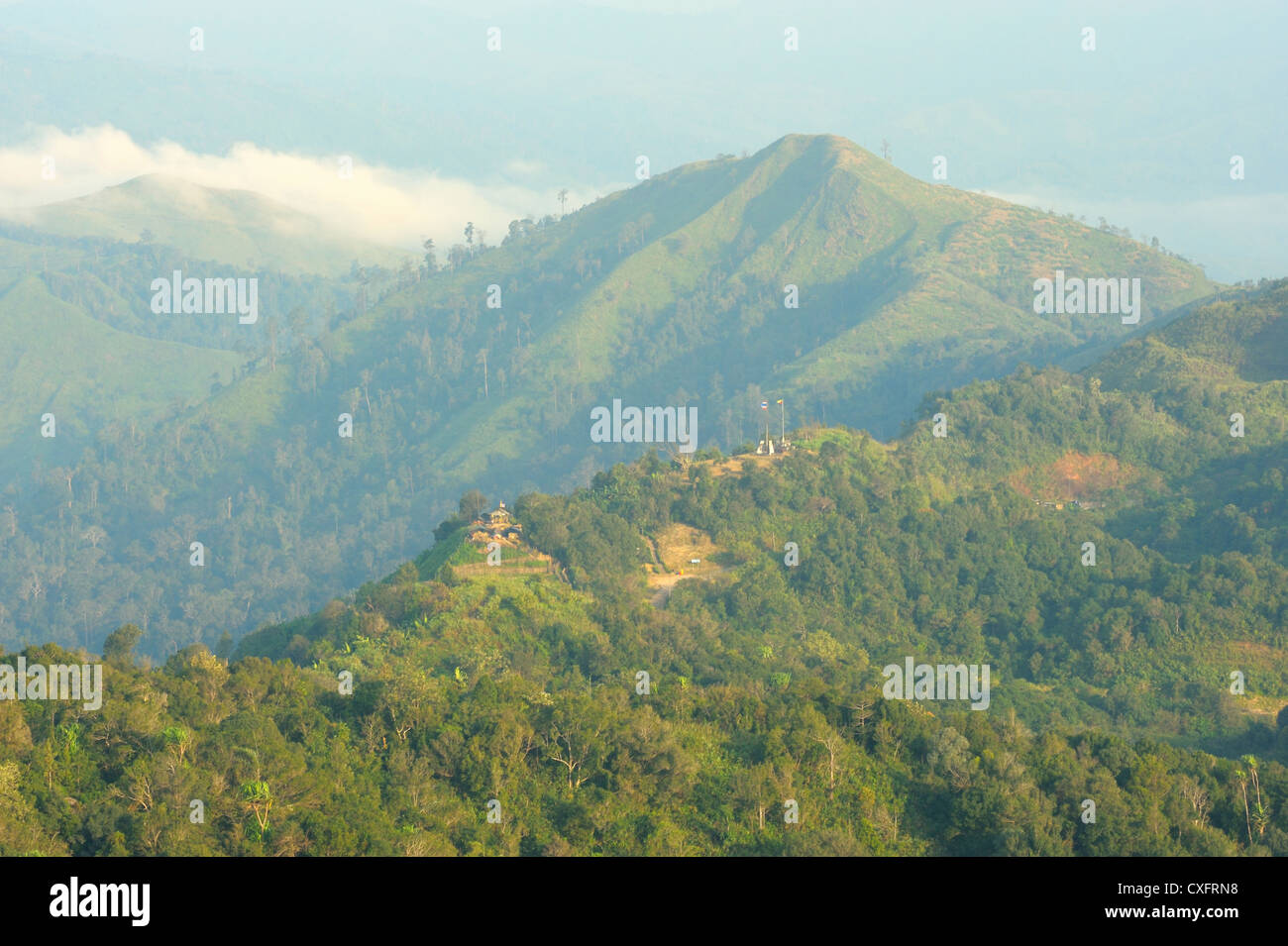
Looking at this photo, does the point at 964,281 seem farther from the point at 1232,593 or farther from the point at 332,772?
the point at 332,772

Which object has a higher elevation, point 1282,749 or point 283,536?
point 283,536

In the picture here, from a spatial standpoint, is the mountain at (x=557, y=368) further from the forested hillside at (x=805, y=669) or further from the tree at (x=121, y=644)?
the tree at (x=121, y=644)

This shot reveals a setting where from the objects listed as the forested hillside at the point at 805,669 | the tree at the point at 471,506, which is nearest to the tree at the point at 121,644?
the forested hillside at the point at 805,669

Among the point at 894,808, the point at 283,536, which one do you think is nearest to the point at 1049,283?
the point at 283,536

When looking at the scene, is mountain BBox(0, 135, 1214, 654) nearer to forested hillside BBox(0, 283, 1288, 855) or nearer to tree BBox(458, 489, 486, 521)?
forested hillside BBox(0, 283, 1288, 855)

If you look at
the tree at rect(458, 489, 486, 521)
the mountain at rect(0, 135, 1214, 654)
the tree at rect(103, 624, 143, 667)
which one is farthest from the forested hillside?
the mountain at rect(0, 135, 1214, 654)

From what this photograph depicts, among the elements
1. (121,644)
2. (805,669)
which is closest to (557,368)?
(805,669)
